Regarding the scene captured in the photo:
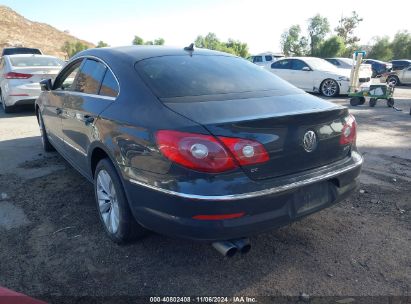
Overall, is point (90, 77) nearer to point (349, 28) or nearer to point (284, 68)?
point (284, 68)

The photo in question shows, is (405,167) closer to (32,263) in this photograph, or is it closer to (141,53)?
(141,53)

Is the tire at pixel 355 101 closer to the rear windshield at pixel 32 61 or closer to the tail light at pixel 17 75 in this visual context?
the rear windshield at pixel 32 61

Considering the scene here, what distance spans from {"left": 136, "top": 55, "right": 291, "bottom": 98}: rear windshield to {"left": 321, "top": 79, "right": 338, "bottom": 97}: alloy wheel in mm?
10303

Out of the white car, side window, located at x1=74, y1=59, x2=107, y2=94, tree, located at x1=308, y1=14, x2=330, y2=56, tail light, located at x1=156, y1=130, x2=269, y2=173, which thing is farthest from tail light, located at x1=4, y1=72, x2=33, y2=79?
tree, located at x1=308, y1=14, x2=330, y2=56

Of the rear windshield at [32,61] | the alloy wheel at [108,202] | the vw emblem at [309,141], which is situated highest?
the vw emblem at [309,141]

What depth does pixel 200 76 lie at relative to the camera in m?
3.21

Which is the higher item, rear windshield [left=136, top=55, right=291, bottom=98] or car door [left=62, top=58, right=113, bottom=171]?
rear windshield [left=136, top=55, right=291, bottom=98]

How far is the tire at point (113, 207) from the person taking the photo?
115 inches

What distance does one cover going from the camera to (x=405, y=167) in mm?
5117

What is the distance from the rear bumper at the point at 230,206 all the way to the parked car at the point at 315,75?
11.2 m

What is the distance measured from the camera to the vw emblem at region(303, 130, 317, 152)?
2596 millimetres

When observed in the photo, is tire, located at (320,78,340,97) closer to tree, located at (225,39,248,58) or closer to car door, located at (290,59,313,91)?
car door, located at (290,59,313,91)

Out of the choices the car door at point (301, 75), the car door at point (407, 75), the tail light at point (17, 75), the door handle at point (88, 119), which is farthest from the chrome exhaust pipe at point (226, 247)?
the car door at point (407, 75)

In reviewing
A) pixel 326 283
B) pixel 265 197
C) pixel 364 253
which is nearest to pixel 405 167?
pixel 364 253
